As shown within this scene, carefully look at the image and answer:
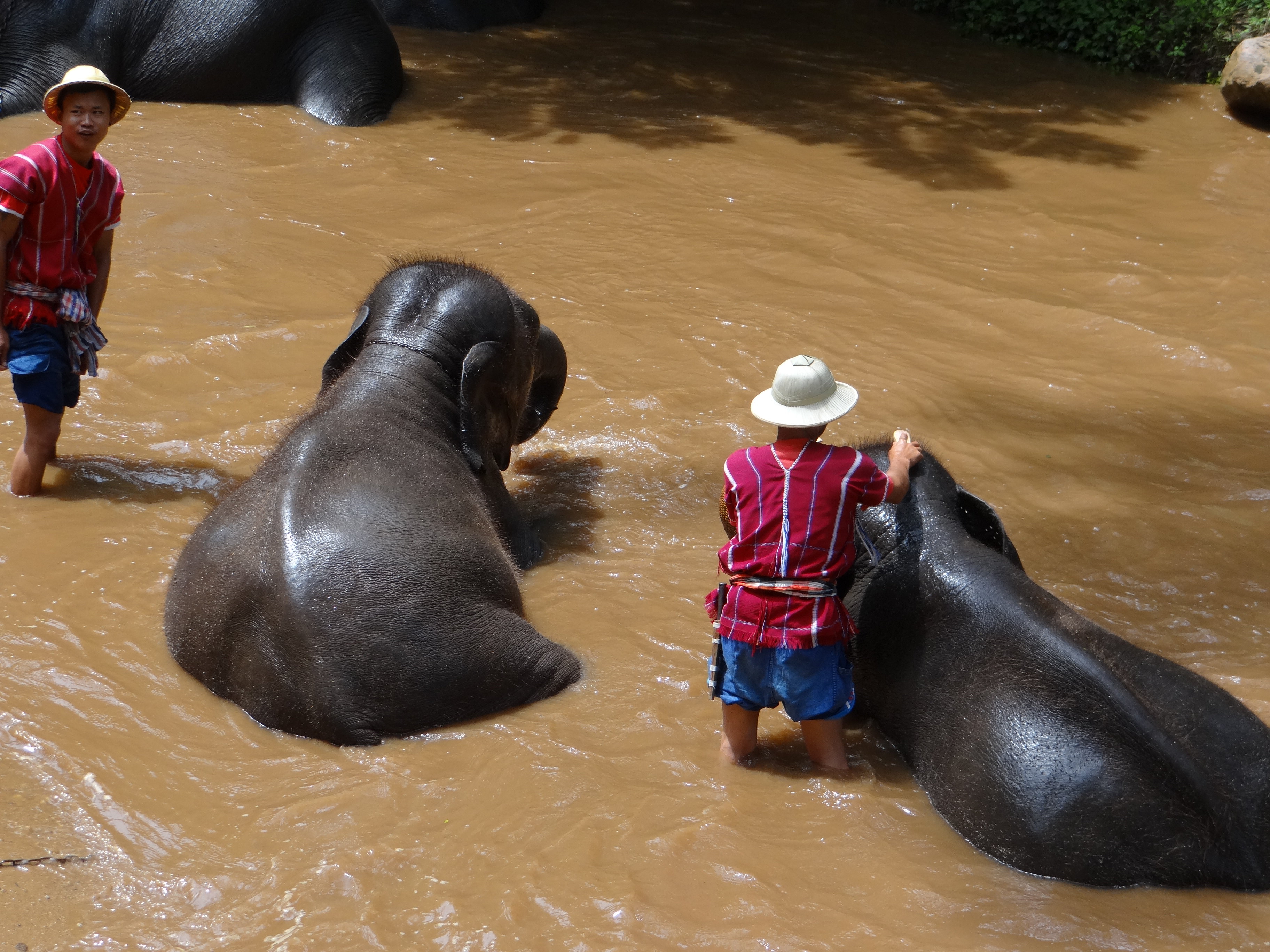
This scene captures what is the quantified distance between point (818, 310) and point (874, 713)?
3808 mm

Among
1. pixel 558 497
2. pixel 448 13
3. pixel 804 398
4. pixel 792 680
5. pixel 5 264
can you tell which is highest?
pixel 448 13

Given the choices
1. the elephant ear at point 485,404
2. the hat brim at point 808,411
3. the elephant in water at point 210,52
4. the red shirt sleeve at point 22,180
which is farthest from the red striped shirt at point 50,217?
the elephant in water at point 210,52

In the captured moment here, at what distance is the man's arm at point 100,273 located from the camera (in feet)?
17.3

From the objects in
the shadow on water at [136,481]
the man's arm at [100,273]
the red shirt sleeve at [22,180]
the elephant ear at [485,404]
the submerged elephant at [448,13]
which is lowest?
the shadow on water at [136,481]

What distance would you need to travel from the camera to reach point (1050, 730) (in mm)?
3311

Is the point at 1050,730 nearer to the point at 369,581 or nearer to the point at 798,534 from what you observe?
the point at 798,534

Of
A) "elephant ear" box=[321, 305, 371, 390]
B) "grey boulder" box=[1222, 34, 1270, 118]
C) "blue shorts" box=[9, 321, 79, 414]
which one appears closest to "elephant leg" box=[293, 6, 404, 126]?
"blue shorts" box=[9, 321, 79, 414]

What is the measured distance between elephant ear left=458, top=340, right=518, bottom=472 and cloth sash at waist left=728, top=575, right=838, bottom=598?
60.1 inches

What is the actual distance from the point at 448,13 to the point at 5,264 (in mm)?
9073

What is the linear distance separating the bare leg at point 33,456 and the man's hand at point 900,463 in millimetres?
3239

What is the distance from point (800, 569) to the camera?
3.68 metres

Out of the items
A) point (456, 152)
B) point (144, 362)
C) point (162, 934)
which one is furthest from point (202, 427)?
point (456, 152)

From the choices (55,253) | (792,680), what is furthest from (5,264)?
(792,680)

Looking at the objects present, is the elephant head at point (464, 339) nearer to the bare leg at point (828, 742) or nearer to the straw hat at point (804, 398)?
the straw hat at point (804, 398)
